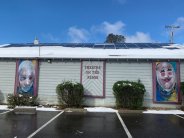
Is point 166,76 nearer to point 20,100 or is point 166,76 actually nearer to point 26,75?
point 26,75

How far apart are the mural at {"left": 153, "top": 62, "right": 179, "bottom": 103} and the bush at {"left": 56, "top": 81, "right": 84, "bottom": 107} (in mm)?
4132

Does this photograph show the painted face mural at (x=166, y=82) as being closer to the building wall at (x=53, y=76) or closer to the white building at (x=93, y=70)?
the white building at (x=93, y=70)

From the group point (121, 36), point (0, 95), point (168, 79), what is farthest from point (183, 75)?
point (121, 36)

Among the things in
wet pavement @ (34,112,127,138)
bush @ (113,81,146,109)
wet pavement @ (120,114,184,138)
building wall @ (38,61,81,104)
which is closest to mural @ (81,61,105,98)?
building wall @ (38,61,81,104)

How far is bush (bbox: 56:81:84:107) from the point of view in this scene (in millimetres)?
15273

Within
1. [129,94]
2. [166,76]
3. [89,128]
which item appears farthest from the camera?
[166,76]

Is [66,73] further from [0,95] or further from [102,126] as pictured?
[102,126]

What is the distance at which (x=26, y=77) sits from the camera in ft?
54.3

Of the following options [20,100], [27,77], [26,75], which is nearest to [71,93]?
[20,100]

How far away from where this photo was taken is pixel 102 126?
9.63 meters

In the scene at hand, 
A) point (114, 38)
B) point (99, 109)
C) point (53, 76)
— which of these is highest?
point (114, 38)

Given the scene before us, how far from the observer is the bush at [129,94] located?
1491 centimetres

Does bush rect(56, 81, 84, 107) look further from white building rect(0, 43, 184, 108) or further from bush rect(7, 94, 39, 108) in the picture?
bush rect(7, 94, 39, 108)

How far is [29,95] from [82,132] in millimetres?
8123
